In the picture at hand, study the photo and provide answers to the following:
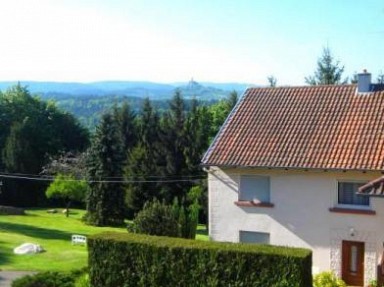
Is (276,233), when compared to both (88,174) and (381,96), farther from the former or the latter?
(88,174)

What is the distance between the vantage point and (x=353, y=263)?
24.6 meters

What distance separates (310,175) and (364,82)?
18.2 ft

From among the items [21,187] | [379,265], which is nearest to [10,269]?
[379,265]

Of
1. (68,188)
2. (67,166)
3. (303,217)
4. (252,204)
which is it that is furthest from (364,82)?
(67,166)

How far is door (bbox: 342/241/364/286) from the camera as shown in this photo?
79.9 feet

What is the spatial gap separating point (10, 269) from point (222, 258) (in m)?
15.5

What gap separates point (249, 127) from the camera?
2794cm

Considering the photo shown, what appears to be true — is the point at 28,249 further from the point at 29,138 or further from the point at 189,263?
the point at 29,138

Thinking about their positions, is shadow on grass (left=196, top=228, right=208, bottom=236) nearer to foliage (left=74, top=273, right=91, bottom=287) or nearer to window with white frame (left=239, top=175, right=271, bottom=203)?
window with white frame (left=239, top=175, right=271, bottom=203)

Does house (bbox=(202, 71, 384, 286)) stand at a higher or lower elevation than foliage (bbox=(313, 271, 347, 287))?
higher

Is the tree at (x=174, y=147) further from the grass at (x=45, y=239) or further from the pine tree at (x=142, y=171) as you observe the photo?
the grass at (x=45, y=239)

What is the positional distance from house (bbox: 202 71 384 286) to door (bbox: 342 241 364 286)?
0.04 m

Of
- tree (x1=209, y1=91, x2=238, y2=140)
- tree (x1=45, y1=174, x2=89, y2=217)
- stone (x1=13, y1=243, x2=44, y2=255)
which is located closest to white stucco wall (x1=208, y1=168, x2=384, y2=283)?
stone (x1=13, y1=243, x2=44, y2=255)

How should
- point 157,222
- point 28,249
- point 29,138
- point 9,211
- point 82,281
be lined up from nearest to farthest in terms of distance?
point 82,281 → point 157,222 → point 28,249 → point 9,211 → point 29,138
